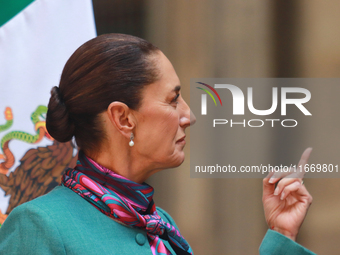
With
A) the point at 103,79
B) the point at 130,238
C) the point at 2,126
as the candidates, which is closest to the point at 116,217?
the point at 130,238

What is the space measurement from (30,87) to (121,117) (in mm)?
680

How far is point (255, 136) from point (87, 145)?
186 centimetres

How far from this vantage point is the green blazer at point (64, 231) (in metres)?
1.05

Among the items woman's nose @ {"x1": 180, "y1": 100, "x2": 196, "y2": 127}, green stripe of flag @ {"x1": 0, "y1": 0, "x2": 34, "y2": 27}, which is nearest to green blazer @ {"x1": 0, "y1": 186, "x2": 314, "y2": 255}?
woman's nose @ {"x1": 180, "y1": 100, "x2": 196, "y2": 127}

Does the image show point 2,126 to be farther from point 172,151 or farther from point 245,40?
point 245,40

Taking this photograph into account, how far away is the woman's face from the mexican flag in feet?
2.20

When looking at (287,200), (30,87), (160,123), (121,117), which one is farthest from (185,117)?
(30,87)

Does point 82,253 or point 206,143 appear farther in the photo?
point 206,143

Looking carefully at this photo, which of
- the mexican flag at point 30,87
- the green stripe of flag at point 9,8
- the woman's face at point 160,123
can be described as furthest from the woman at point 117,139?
the green stripe of flag at point 9,8

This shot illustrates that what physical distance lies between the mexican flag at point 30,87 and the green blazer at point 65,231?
0.51 m

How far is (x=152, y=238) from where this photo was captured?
129 cm

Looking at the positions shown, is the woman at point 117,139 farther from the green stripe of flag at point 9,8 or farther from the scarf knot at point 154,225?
the green stripe of flag at point 9,8

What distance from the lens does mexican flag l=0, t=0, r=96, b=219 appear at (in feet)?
5.38

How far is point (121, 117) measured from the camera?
1251 millimetres
